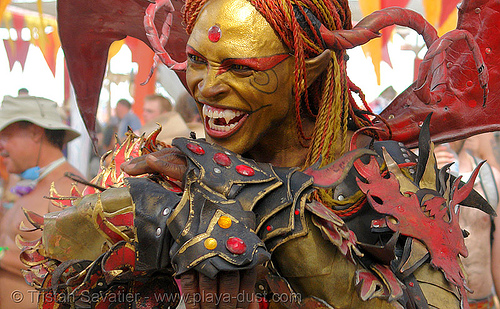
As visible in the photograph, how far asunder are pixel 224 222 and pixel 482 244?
8.34ft

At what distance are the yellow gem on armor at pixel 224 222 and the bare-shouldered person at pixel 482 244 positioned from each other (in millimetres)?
2397

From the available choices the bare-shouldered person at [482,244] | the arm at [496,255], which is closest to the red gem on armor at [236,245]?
the bare-shouldered person at [482,244]

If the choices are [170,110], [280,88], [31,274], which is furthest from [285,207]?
[170,110]

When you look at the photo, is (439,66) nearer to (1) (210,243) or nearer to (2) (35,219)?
(1) (210,243)

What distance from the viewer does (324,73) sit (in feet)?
4.25

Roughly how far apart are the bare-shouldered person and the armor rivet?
7.86 feet

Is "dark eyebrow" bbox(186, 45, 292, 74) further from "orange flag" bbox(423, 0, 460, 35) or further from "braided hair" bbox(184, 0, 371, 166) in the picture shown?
"orange flag" bbox(423, 0, 460, 35)

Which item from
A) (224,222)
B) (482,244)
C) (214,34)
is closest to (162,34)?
(214,34)

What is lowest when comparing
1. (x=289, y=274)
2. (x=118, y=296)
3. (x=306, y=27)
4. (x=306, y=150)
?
(x=118, y=296)

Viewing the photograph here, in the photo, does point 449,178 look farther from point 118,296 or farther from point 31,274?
point 31,274

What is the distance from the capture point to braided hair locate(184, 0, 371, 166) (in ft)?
3.90

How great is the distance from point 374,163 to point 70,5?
103 cm

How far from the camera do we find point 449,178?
137 centimetres

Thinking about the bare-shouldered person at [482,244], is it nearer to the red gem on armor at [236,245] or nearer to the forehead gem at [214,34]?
the forehead gem at [214,34]
